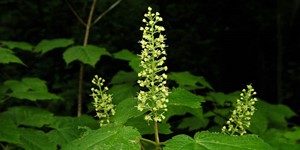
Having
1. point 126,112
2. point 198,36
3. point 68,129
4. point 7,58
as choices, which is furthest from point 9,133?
point 198,36

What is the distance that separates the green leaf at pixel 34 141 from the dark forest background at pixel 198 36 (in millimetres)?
5102

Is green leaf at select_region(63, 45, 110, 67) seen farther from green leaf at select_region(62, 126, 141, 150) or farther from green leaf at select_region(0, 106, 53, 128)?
green leaf at select_region(62, 126, 141, 150)

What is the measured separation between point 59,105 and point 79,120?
5209mm

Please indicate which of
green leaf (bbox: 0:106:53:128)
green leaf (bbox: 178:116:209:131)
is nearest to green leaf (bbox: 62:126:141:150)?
green leaf (bbox: 0:106:53:128)

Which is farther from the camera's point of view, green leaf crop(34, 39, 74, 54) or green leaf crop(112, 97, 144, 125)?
green leaf crop(34, 39, 74, 54)

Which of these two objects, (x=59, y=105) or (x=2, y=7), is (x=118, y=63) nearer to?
(x=59, y=105)

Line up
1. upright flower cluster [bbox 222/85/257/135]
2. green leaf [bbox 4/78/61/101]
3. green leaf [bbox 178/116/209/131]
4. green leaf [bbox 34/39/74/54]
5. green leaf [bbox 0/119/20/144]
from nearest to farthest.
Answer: upright flower cluster [bbox 222/85/257/135]
green leaf [bbox 0/119/20/144]
green leaf [bbox 4/78/61/101]
green leaf [bbox 178/116/209/131]
green leaf [bbox 34/39/74/54]

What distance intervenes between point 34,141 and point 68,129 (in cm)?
31

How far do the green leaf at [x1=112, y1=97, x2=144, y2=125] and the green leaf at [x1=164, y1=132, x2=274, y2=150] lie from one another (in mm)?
344

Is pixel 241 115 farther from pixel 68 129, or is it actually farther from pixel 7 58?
pixel 7 58

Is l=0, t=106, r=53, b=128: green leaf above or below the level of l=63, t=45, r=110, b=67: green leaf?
below

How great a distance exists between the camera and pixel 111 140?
165 cm

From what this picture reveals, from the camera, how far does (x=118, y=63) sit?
10.1 meters

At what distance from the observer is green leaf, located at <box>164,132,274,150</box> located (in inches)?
62.1
